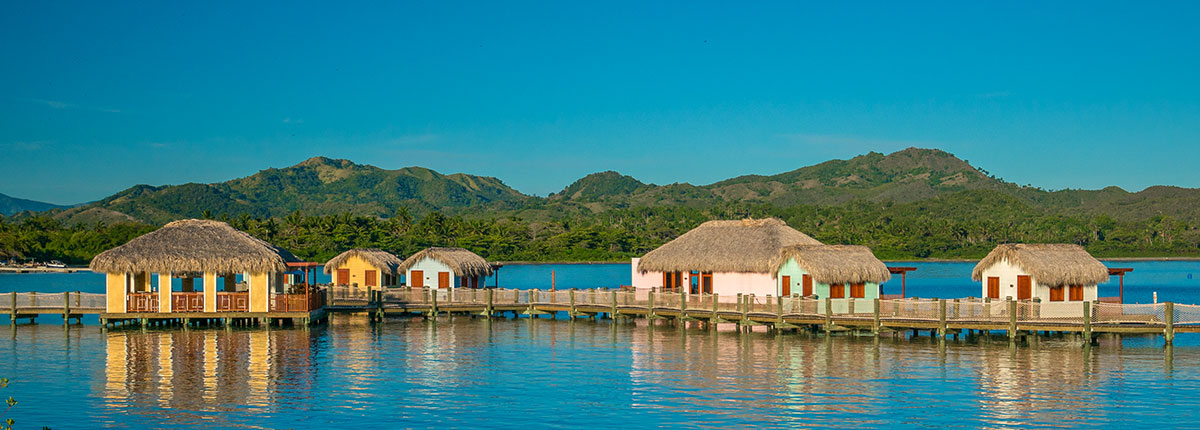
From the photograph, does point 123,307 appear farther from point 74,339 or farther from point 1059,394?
point 1059,394

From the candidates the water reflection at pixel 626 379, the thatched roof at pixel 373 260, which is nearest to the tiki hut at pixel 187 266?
the water reflection at pixel 626 379

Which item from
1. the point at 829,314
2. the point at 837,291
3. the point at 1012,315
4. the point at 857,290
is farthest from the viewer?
the point at 857,290

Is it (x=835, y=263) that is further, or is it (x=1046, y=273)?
(x=835, y=263)

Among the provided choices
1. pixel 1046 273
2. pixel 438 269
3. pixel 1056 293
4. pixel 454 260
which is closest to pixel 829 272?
pixel 1046 273

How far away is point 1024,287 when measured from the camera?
4344cm

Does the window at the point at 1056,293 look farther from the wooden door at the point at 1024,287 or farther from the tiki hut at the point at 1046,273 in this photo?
the wooden door at the point at 1024,287

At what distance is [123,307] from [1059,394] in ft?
113

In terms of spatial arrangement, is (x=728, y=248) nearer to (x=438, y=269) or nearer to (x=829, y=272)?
(x=829, y=272)

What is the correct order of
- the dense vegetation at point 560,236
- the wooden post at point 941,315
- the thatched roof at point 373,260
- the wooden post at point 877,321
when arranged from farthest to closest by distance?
the dense vegetation at point 560,236
the thatched roof at point 373,260
the wooden post at point 877,321
the wooden post at point 941,315

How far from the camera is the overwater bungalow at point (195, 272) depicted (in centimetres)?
4619

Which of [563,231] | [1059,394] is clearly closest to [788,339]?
[1059,394]

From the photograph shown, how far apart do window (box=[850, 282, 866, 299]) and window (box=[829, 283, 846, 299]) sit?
15.3 inches

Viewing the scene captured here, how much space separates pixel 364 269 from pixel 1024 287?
31.0 metres

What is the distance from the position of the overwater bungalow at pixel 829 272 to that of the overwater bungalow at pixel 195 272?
18880 millimetres
